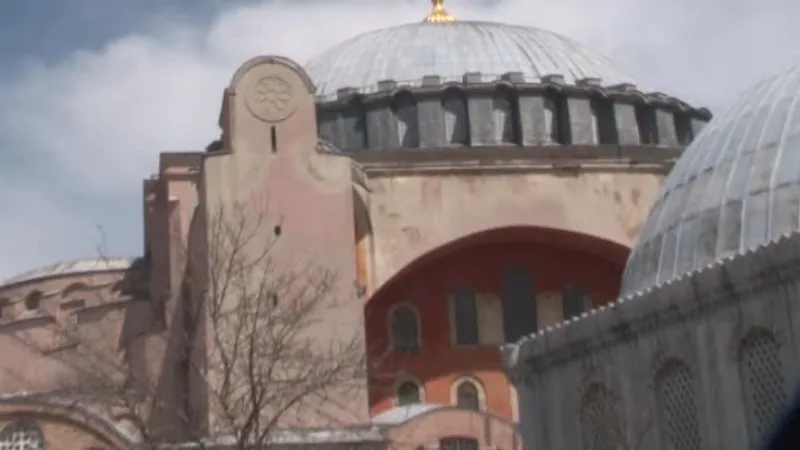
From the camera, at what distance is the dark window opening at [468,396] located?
2338 centimetres

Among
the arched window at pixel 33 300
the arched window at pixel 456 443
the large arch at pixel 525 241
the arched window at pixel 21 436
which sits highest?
the arched window at pixel 33 300

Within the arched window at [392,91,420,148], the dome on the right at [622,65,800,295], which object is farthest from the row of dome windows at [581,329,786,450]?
the arched window at [392,91,420,148]

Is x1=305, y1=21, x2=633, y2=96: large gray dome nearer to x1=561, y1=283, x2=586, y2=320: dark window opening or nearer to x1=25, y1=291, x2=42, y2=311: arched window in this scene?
x1=561, y1=283, x2=586, y2=320: dark window opening

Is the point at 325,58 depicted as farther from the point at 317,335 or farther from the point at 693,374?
the point at 693,374

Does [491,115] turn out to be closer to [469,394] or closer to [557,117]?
[557,117]

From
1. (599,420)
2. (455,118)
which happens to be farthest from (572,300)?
(599,420)

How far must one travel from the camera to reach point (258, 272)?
19.4m

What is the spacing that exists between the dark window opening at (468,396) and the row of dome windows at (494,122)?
A: 183 inches

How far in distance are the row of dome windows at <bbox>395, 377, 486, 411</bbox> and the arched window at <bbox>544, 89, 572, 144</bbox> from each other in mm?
5128

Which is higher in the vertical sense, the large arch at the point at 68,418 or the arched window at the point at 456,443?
the large arch at the point at 68,418

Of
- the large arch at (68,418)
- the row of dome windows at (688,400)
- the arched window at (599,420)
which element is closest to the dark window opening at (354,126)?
the large arch at (68,418)

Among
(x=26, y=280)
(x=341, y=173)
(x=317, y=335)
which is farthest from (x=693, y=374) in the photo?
(x=26, y=280)

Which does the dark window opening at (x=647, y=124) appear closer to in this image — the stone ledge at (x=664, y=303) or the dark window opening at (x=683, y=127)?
the dark window opening at (x=683, y=127)

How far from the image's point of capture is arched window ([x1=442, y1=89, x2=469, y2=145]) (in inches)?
984
